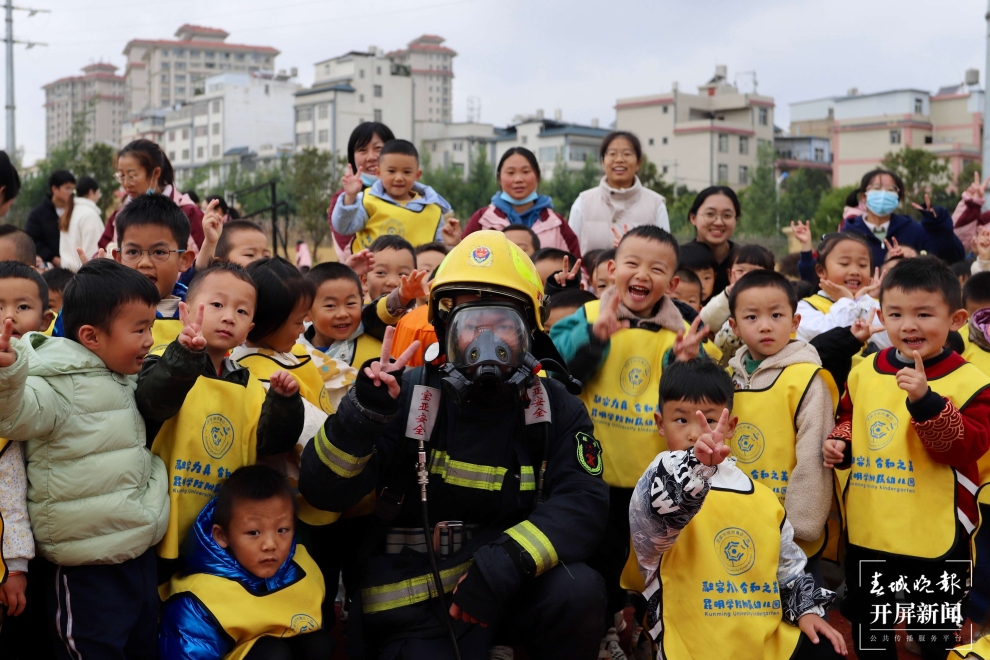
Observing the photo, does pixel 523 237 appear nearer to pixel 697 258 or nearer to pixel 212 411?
pixel 697 258

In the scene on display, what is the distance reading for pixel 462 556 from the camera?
366 centimetres

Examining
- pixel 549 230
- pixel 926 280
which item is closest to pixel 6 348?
pixel 926 280

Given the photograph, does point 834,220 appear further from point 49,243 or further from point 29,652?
point 29,652

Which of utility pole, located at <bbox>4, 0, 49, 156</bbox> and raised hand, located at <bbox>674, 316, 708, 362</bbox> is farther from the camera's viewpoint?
utility pole, located at <bbox>4, 0, 49, 156</bbox>

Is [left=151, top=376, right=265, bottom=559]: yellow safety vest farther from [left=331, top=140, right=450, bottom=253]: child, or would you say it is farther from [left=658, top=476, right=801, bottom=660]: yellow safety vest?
[left=331, top=140, right=450, bottom=253]: child

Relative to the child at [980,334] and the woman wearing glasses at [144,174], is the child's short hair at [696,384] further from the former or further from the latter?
the woman wearing glasses at [144,174]

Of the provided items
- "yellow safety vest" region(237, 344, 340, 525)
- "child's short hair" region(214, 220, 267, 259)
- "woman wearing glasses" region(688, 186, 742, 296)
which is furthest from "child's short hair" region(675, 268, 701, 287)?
"child's short hair" region(214, 220, 267, 259)

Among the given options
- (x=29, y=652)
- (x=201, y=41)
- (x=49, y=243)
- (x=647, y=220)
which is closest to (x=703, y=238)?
(x=647, y=220)

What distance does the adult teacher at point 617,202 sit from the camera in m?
6.81

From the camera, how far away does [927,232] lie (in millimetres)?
7750

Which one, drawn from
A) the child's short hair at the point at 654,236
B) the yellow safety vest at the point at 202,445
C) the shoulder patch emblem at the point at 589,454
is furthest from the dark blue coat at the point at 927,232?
the yellow safety vest at the point at 202,445

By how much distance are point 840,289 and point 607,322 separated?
2.03 m

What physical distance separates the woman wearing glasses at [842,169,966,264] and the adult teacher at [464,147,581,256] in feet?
7.85

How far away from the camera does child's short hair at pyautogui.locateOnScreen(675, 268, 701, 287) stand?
5.83 meters
